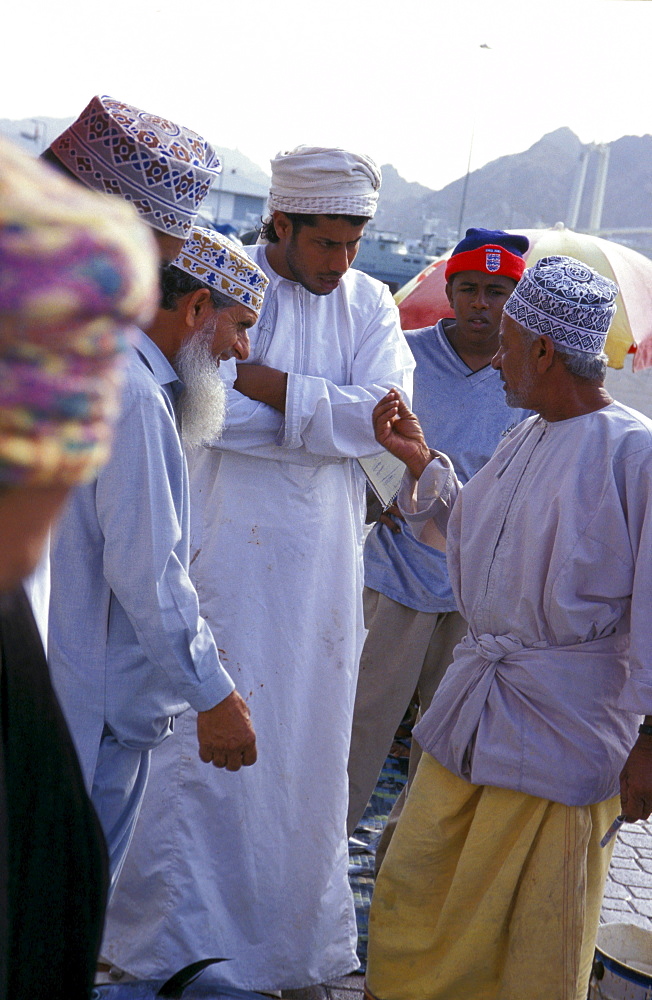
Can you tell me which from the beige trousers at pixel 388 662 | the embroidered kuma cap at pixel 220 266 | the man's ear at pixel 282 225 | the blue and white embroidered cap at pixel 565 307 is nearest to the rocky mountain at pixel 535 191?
the beige trousers at pixel 388 662

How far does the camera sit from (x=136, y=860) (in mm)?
3346

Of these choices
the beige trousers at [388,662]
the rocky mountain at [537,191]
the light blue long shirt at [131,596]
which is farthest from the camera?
the rocky mountain at [537,191]

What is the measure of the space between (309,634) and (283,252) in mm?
1307

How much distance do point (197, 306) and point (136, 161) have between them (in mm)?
468

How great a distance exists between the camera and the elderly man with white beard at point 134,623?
7.29ft

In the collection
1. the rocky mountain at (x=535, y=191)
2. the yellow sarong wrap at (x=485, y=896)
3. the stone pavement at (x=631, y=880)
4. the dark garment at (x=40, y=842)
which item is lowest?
the stone pavement at (x=631, y=880)

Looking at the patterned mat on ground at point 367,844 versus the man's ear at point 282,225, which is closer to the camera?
the man's ear at point 282,225

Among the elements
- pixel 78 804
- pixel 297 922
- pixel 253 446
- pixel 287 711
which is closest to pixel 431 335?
pixel 253 446

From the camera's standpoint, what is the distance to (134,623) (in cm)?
228

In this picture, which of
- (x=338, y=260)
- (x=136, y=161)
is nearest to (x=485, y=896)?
(x=338, y=260)

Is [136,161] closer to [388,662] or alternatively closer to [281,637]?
[281,637]

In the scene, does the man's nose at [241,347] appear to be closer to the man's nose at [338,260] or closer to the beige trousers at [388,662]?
the man's nose at [338,260]

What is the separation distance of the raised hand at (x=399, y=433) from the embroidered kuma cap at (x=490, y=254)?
4.52ft

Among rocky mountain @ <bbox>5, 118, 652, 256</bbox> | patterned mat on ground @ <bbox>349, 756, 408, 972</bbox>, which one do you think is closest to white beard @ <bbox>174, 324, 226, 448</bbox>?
patterned mat on ground @ <bbox>349, 756, 408, 972</bbox>
